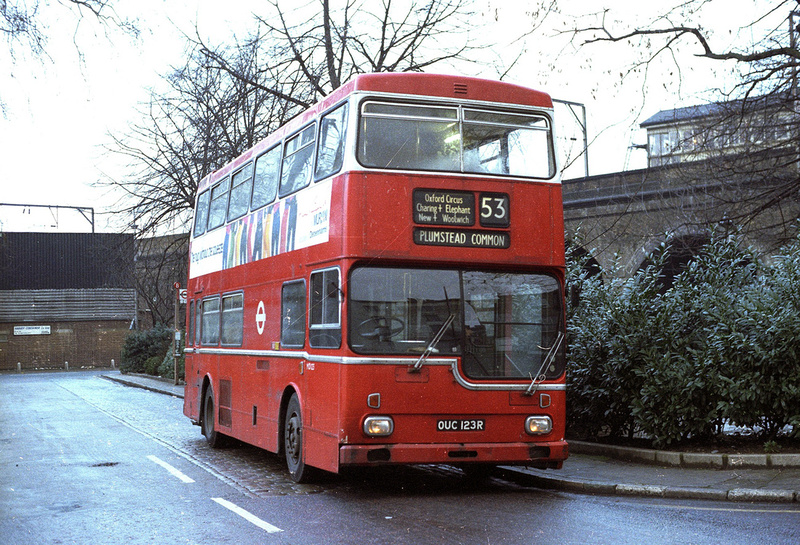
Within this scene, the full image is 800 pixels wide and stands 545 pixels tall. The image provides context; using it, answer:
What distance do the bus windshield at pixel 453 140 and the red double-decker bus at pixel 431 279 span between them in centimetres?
1

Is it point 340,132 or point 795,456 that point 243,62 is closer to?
point 340,132

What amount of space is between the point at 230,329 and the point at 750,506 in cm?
807

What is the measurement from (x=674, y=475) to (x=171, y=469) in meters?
6.28

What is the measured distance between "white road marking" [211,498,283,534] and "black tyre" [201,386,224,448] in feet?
17.4

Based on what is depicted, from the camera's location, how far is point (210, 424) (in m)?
15.5

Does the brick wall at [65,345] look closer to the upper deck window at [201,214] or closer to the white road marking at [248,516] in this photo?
the upper deck window at [201,214]

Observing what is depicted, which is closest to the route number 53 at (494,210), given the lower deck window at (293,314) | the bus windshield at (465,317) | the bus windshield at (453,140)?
the bus windshield at (453,140)

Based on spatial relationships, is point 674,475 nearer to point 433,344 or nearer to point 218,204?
point 433,344

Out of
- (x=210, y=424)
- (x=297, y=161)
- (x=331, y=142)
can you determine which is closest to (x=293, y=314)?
(x=297, y=161)

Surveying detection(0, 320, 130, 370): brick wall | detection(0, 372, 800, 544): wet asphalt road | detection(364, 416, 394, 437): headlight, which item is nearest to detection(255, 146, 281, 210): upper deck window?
detection(0, 372, 800, 544): wet asphalt road

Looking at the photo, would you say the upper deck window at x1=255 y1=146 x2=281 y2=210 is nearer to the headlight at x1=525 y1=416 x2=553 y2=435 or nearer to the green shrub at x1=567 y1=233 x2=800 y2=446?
the green shrub at x1=567 y1=233 x2=800 y2=446

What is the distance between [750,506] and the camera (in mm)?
8852

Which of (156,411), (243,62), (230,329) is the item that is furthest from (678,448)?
(156,411)

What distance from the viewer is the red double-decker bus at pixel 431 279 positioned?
9.59 metres
